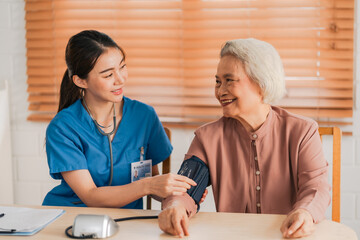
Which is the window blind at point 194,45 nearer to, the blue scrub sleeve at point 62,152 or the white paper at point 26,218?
the blue scrub sleeve at point 62,152

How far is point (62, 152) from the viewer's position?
162 cm

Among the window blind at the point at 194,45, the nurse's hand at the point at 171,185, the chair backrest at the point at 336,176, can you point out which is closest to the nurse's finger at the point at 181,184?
the nurse's hand at the point at 171,185

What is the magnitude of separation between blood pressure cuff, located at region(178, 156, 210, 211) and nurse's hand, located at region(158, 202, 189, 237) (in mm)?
221

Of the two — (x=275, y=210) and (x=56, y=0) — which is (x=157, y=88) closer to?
(x=56, y=0)

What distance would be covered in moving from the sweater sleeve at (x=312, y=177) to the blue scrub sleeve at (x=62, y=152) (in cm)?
78

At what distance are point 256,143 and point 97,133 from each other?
0.62 meters

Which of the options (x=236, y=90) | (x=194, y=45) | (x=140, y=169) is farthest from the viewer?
(x=194, y=45)

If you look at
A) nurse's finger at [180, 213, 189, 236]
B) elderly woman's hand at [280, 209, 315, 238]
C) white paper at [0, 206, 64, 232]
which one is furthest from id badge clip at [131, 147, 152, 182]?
elderly woman's hand at [280, 209, 315, 238]

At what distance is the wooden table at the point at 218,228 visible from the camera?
1.18m

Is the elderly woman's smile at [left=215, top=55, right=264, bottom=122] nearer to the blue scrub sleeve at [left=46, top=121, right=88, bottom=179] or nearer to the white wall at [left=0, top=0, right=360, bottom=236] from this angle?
the blue scrub sleeve at [left=46, top=121, right=88, bottom=179]

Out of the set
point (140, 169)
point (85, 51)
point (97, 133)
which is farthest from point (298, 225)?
point (85, 51)

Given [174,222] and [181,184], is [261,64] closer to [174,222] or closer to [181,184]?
[181,184]

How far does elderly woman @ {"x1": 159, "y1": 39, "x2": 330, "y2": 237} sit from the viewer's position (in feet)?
4.95

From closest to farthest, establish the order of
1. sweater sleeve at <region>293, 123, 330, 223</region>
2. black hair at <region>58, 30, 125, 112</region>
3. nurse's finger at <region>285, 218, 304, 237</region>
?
nurse's finger at <region>285, 218, 304, 237</region> → sweater sleeve at <region>293, 123, 330, 223</region> → black hair at <region>58, 30, 125, 112</region>
